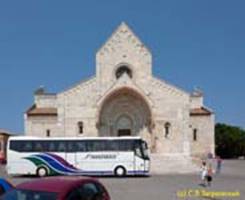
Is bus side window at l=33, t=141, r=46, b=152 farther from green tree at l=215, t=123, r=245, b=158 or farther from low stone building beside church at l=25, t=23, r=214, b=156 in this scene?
green tree at l=215, t=123, r=245, b=158

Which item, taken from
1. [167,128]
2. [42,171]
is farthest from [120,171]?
[167,128]

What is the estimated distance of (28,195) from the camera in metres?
10.2

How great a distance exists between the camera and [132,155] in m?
39.9

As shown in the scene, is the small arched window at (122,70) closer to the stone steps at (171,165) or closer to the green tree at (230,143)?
the stone steps at (171,165)

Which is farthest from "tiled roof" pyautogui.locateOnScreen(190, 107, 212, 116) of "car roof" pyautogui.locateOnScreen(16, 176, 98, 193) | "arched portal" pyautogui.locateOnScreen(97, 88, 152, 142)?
"car roof" pyautogui.locateOnScreen(16, 176, 98, 193)

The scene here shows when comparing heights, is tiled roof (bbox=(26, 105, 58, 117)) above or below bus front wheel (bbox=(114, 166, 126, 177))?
above

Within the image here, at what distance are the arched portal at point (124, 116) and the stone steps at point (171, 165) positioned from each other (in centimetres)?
744

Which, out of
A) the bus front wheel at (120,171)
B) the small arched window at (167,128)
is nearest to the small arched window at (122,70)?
the small arched window at (167,128)

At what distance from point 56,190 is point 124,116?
50342 millimetres

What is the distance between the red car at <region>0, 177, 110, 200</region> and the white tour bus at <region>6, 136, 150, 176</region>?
28592mm

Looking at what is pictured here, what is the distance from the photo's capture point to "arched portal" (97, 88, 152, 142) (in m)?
59.3

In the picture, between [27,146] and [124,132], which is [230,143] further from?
[27,146]

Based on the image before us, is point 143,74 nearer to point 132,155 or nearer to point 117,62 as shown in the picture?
point 117,62

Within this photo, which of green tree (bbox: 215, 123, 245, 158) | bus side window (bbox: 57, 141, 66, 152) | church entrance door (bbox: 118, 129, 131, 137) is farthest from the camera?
green tree (bbox: 215, 123, 245, 158)
